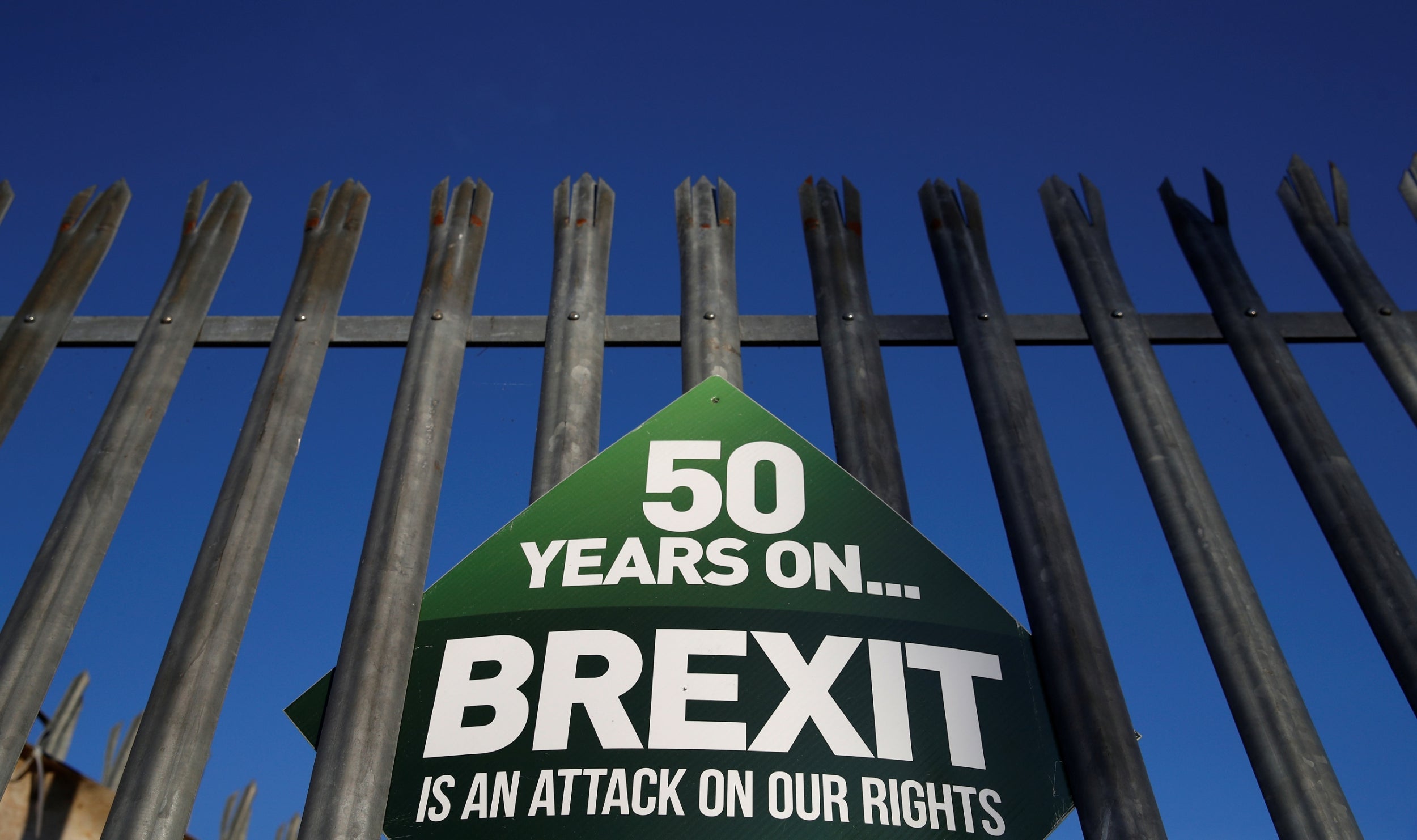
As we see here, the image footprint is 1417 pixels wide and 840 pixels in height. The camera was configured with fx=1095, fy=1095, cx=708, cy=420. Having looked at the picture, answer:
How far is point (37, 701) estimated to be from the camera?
4723 millimetres

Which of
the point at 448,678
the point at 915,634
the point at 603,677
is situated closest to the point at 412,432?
the point at 448,678

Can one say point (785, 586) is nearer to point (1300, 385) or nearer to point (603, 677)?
point (603, 677)

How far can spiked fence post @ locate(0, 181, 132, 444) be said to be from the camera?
19.5 feet

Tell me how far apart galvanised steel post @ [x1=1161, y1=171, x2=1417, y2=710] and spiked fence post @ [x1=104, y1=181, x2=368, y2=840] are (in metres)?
5.04

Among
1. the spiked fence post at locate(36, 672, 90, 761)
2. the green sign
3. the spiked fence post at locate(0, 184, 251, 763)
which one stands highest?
the spiked fence post at locate(36, 672, 90, 761)

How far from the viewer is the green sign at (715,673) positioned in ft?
13.1

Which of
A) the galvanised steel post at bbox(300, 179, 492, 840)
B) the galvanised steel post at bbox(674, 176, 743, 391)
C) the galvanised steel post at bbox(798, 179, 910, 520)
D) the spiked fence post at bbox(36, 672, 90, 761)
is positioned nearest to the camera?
the galvanised steel post at bbox(300, 179, 492, 840)

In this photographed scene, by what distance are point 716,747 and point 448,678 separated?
1126 mm

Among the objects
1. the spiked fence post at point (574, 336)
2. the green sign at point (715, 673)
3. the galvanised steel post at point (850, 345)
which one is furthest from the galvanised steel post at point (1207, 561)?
the spiked fence post at point (574, 336)

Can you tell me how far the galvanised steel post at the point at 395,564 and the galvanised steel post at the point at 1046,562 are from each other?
2671 mm

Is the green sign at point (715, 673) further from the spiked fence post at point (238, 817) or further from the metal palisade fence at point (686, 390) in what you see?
the spiked fence post at point (238, 817)

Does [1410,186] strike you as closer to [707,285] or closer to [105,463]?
[707,285]

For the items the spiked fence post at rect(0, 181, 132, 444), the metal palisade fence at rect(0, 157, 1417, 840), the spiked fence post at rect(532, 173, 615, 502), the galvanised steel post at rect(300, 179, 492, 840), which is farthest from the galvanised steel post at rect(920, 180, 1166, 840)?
the spiked fence post at rect(0, 181, 132, 444)

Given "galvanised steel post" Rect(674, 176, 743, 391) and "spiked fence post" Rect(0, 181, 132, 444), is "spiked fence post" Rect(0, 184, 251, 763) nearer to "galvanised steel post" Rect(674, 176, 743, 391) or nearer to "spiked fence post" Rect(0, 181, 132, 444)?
"spiked fence post" Rect(0, 181, 132, 444)
